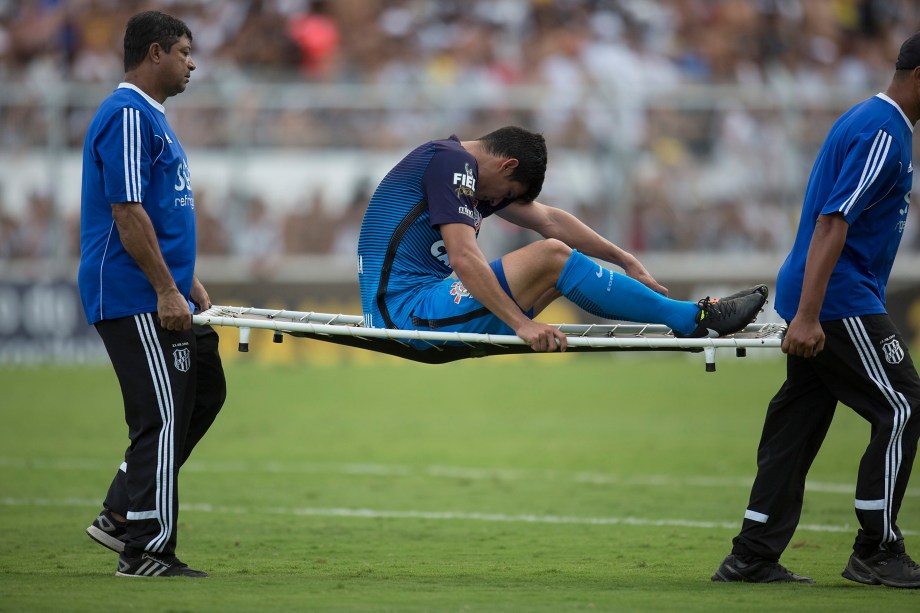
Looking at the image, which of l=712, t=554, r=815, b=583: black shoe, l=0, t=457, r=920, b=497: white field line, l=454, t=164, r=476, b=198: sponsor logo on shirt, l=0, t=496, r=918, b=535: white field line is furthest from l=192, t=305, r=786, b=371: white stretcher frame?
l=0, t=457, r=920, b=497: white field line

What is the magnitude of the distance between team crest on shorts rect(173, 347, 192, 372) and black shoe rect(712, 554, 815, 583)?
307 cm

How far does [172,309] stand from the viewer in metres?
6.60

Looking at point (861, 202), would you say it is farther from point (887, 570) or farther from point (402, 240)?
point (402, 240)

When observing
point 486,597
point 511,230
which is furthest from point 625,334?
point 511,230

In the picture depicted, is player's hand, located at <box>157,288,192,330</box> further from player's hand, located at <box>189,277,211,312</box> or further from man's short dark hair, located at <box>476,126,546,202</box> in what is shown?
man's short dark hair, located at <box>476,126,546,202</box>

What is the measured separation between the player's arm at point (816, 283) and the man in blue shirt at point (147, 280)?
3.11 meters

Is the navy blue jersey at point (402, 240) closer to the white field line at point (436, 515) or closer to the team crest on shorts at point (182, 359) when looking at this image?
Result: the team crest on shorts at point (182, 359)

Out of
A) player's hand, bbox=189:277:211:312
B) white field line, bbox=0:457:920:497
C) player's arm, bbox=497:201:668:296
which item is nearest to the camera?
player's hand, bbox=189:277:211:312

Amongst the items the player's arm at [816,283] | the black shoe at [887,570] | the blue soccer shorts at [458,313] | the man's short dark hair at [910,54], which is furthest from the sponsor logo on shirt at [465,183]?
the black shoe at [887,570]

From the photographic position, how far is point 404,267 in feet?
24.1

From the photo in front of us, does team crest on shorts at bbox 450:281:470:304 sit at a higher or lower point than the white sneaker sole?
higher

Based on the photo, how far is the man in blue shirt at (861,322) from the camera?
639 centimetres

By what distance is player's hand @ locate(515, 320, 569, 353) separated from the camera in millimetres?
6598

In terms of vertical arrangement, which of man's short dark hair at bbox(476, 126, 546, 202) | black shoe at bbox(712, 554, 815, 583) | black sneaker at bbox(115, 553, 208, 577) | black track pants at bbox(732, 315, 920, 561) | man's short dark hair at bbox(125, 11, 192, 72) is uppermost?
man's short dark hair at bbox(125, 11, 192, 72)
